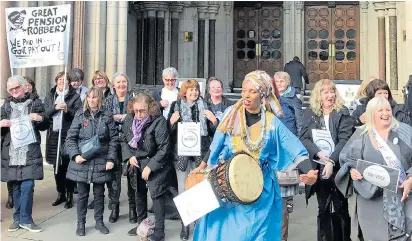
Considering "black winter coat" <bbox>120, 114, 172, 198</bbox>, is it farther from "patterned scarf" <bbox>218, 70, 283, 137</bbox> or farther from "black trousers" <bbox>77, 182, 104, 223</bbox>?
"patterned scarf" <bbox>218, 70, 283, 137</bbox>

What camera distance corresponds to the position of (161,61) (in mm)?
12820

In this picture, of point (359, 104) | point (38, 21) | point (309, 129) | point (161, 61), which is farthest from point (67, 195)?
point (161, 61)

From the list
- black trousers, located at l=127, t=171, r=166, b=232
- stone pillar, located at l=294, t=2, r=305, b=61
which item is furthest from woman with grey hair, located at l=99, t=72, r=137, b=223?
stone pillar, located at l=294, t=2, r=305, b=61

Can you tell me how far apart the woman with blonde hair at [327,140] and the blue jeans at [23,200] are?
3001 mm

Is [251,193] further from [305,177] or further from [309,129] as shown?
[309,129]

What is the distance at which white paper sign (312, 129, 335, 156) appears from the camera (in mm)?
4190

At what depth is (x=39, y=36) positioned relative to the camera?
577cm

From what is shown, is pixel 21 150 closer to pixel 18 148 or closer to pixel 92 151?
pixel 18 148

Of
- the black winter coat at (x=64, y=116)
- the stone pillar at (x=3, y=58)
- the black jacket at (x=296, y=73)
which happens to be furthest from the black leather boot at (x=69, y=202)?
the black jacket at (x=296, y=73)

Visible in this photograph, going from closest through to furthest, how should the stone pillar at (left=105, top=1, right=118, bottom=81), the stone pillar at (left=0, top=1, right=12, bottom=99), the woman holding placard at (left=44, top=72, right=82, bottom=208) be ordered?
the woman holding placard at (left=44, top=72, right=82, bottom=208) < the stone pillar at (left=0, top=1, right=12, bottom=99) < the stone pillar at (left=105, top=1, right=118, bottom=81)

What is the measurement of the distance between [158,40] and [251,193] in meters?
10.4

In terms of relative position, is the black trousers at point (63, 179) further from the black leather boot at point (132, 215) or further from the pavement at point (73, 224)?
the black leather boot at point (132, 215)

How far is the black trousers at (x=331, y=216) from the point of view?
14.1 ft

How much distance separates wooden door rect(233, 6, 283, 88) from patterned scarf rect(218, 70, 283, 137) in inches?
436
